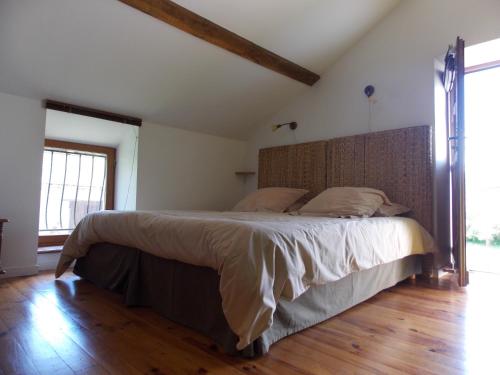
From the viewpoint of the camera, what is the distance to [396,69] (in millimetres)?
3330

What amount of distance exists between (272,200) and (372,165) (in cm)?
107

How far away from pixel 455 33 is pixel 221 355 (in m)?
3.30

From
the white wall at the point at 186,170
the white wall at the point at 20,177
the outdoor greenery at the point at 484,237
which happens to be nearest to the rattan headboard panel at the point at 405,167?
the outdoor greenery at the point at 484,237

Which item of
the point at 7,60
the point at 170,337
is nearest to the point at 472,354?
the point at 170,337

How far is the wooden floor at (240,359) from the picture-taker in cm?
140

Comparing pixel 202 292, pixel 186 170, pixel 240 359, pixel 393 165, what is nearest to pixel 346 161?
pixel 393 165

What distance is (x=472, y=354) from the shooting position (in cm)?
153

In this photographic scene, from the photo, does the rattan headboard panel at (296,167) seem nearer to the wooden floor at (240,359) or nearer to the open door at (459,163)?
the open door at (459,163)

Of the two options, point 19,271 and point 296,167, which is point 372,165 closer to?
point 296,167

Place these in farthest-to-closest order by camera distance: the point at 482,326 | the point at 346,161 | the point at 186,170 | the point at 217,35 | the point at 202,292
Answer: the point at 186,170 → the point at 346,161 → the point at 217,35 → the point at 482,326 → the point at 202,292

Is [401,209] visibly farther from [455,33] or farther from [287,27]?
[287,27]

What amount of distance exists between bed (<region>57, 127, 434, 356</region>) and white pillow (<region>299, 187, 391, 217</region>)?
0.25 metres

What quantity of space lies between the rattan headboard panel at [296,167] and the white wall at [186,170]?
50 centimetres

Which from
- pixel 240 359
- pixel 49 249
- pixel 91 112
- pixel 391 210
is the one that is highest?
pixel 91 112
